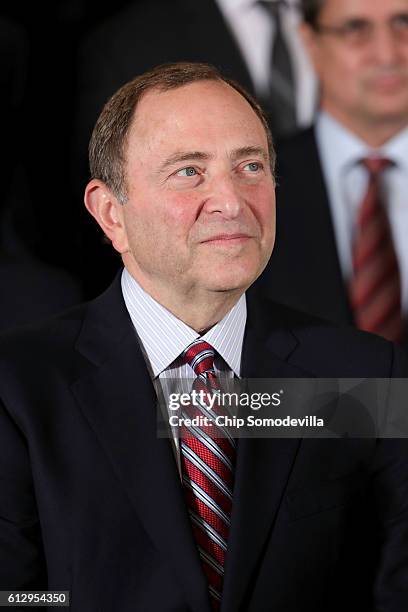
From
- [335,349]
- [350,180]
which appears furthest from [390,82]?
[335,349]

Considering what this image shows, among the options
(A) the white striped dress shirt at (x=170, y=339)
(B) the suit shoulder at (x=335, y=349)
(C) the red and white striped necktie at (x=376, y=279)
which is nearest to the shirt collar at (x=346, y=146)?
(C) the red and white striped necktie at (x=376, y=279)

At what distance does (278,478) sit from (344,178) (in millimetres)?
936

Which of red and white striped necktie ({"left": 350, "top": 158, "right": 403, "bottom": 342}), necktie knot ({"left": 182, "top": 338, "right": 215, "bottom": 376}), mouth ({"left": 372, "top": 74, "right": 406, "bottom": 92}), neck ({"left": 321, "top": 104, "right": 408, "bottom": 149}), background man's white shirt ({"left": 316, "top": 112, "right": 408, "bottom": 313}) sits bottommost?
necktie knot ({"left": 182, "top": 338, "right": 215, "bottom": 376})

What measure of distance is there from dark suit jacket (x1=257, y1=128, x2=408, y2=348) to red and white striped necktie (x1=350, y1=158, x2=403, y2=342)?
3cm

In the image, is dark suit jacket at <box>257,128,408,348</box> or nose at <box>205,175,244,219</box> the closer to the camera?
nose at <box>205,175,244,219</box>

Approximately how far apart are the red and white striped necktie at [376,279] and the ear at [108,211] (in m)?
0.76

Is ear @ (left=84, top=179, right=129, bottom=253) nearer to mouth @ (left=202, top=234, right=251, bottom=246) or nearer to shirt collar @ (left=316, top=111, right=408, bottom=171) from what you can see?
mouth @ (left=202, top=234, right=251, bottom=246)

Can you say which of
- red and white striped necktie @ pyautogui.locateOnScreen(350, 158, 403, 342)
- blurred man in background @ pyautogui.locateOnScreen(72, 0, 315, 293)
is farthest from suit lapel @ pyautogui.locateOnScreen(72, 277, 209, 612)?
red and white striped necktie @ pyautogui.locateOnScreen(350, 158, 403, 342)

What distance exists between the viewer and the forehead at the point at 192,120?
1.21 metres

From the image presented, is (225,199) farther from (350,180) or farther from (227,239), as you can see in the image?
(350,180)

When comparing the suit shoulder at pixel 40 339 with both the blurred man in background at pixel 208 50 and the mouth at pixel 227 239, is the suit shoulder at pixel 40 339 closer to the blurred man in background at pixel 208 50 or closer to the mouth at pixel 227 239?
the mouth at pixel 227 239

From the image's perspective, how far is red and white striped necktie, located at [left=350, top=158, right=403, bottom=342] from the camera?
6.43 feet

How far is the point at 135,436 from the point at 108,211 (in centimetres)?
28

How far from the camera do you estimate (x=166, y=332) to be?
1272 mm
